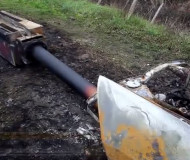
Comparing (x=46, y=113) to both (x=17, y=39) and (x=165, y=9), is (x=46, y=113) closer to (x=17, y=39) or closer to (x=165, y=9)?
(x=17, y=39)

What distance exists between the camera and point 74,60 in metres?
4.93

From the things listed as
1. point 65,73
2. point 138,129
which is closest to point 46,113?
point 65,73

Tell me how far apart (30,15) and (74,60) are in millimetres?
2316

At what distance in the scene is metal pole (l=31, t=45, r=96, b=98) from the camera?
3.45 meters

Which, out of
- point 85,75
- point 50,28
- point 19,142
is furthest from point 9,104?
point 50,28

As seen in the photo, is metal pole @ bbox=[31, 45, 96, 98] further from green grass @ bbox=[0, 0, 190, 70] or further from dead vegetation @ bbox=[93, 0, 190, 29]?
dead vegetation @ bbox=[93, 0, 190, 29]

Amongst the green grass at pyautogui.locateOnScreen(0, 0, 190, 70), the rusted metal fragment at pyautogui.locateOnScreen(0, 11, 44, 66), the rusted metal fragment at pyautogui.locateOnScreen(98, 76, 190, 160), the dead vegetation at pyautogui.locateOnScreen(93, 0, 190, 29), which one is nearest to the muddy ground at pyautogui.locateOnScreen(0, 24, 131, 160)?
the rusted metal fragment at pyautogui.locateOnScreen(0, 11, 44, 66)

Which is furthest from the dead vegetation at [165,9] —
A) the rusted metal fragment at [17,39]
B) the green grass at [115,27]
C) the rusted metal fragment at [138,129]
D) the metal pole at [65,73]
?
the rusted metal fragment at [138,129]

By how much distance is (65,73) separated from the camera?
384 cm

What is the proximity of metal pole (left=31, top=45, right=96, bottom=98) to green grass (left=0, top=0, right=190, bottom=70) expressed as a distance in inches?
62.1

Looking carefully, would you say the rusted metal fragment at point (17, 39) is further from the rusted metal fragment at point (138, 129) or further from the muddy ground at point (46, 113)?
the rusted metal fragment at point (138, 129)

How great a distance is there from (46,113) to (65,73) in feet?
1.65

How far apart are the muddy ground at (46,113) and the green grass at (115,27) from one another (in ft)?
3.05

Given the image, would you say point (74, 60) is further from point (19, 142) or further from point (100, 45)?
point (19, 142)
